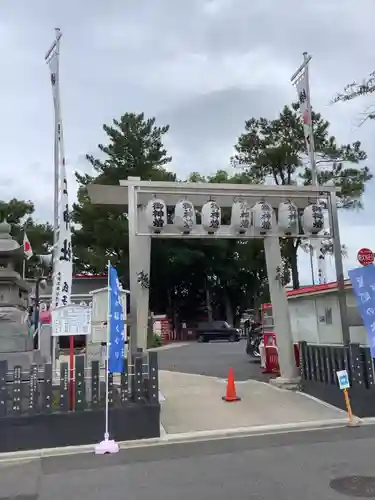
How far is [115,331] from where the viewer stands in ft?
25.4

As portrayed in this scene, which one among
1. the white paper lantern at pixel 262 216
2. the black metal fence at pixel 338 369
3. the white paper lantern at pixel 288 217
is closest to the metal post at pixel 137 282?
the white paper lantern at pixel 262 216

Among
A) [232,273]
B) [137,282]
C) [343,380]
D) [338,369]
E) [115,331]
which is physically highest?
[232,273]

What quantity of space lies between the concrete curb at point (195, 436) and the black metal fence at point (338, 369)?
48 cm

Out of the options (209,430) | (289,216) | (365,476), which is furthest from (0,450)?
(289,216)

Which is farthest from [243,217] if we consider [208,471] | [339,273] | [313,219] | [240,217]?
[208,471]

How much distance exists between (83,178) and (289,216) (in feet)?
112

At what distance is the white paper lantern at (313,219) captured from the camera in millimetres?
11602

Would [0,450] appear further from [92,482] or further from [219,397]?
[219,397]

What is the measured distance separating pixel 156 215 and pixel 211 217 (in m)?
1.30

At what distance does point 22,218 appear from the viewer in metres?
40.0

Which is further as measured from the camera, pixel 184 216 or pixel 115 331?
pixel 184 216

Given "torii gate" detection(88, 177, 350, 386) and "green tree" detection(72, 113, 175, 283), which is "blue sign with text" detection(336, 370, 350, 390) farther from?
"green tree" detection(72, 113, 175, 283)

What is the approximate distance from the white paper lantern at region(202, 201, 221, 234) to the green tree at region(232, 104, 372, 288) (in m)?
19.7

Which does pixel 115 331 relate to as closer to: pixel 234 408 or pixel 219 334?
pixel 234 408
